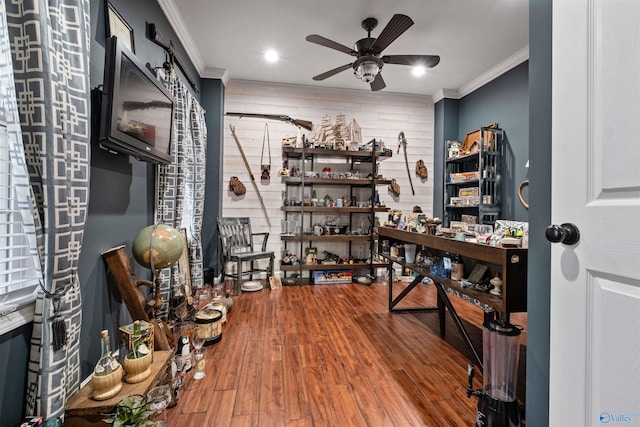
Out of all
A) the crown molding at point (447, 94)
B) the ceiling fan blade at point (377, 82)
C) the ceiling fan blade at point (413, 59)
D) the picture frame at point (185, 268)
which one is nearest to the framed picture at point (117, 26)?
the picture frame at point (185, 268)

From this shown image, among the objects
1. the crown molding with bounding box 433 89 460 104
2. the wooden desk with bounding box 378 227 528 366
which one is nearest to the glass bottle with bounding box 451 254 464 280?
the wooden desk with bounding box 378 227 528 366

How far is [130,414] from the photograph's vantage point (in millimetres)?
1116

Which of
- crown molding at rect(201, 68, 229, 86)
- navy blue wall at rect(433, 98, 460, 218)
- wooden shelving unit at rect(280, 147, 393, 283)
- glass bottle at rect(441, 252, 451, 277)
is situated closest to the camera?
glass bottle at rect(441, 252, 451, 277)

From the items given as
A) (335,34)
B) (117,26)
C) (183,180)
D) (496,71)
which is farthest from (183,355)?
(496,71)

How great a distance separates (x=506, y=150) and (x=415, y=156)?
138cm

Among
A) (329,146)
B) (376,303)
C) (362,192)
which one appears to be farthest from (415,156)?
(376,303)

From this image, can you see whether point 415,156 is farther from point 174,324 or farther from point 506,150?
point 174,324

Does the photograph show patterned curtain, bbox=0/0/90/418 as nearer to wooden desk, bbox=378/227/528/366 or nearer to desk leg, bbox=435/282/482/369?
wooden desk, bbox=378/227/528/366

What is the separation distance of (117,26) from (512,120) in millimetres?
4329

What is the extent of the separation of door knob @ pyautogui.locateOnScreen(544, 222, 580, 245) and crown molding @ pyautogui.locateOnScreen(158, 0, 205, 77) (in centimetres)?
341

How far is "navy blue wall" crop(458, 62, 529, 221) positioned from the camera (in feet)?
11.5

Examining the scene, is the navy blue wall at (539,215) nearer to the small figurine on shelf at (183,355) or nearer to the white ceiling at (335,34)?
the small figurine on shelf at (183,355)

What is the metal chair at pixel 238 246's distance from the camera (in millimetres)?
3660

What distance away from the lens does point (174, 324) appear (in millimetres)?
2371
